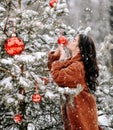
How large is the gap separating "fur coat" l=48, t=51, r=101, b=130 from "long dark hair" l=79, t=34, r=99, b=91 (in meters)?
0.07

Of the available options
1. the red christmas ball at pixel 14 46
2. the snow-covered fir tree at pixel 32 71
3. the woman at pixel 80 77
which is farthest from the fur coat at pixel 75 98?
the red christmas ball at pixel 14 46

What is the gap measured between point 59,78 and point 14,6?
1.88 metres

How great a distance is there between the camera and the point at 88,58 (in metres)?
4.98

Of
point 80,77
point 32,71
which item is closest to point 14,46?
point 80,77

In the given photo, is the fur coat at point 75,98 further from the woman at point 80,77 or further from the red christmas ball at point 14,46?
the red christmas ball at point 14,46

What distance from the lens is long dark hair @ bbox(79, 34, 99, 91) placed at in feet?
16.2

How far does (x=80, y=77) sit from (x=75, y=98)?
0.89 feet

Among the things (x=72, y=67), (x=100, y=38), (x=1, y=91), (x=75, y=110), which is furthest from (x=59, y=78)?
(x=100, y=38)

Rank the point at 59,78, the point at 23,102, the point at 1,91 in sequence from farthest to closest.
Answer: the point at 23,102, the point at 1,91, the point at 59,78

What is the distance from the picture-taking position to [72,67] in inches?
187

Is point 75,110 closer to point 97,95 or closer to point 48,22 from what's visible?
point 48,22

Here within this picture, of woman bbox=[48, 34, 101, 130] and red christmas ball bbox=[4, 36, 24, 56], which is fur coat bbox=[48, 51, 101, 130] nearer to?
woman bbox=[48, 34, 101, 130]

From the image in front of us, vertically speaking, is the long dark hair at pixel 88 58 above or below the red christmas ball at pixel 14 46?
below

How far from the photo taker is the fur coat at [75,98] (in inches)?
185
